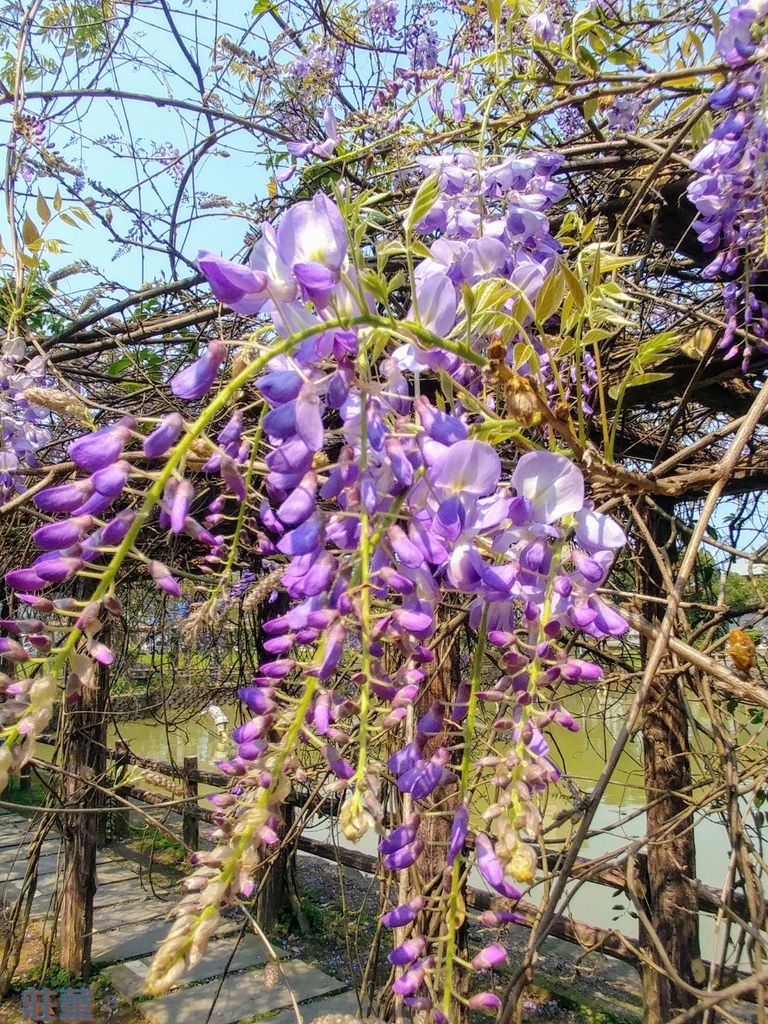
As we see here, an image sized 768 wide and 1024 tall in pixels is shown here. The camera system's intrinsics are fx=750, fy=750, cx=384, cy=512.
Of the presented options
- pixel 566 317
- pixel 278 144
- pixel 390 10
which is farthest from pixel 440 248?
pixel 390 10

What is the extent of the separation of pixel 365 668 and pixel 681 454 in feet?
1.96

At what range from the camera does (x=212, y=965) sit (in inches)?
161

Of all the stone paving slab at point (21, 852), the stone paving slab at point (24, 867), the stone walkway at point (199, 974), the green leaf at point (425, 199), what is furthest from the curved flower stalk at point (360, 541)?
the stone paving slab at point (21, 852)

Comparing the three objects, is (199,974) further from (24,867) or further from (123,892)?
(24,867)

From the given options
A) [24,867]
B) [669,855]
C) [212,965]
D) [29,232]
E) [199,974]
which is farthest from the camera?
[24,867]

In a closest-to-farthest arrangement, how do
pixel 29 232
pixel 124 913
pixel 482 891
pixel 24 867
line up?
1. pixel 29 232
2. pixel 482 891
3. pixel 124 913
4. pixel 24 867

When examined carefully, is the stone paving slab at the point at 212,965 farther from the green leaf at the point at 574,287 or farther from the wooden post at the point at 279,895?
the green leaf at the point at 574,287

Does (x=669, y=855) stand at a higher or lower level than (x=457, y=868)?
lower

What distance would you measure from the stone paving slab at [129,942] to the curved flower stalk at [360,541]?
13.3ft

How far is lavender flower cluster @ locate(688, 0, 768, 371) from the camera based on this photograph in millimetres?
898

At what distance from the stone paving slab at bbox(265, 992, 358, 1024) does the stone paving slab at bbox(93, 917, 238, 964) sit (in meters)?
0.73

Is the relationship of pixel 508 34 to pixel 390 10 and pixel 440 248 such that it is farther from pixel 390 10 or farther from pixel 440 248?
pixel 390 10

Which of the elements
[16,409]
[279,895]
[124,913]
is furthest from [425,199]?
[124,913]

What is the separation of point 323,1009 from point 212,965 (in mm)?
962
